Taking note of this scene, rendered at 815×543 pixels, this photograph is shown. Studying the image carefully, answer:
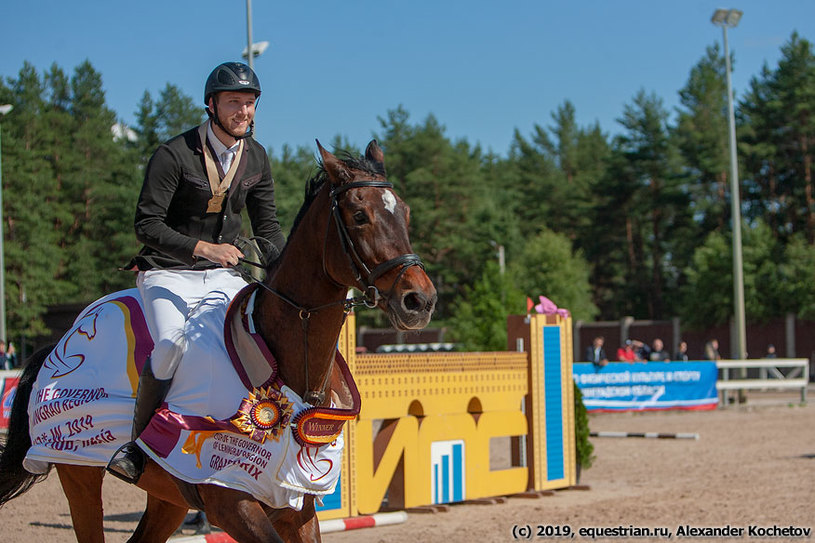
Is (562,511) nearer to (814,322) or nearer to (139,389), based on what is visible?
(139,389)

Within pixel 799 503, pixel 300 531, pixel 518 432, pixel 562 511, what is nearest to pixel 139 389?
pixel 300 531

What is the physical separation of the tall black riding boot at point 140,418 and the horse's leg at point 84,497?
840 mm

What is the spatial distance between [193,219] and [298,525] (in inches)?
60.9

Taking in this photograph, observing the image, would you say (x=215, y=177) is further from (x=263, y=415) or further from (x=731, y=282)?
(x=731, y=282)

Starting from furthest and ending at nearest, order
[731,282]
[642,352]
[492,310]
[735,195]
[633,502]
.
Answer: [731,282] < [492,310] < [735,195] < [642,352] < [633,502]

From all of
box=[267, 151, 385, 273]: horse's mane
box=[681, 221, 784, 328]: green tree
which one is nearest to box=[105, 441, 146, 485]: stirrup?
box=[267, 151, 385, 273]: horse's mane

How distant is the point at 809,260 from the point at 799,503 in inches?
1531

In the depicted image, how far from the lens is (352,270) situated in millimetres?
3686

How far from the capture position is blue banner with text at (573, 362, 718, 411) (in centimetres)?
1983

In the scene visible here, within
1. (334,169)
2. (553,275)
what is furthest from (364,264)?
(553,275)

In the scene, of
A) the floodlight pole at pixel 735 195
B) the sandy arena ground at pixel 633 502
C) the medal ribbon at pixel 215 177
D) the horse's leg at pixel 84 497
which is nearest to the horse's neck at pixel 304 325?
the medal ribbon at pixel 215 177

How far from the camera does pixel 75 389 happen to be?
4.52 m

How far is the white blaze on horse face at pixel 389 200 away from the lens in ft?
12.0

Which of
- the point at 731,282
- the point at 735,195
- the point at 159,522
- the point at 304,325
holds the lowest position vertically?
the point at 159,522
